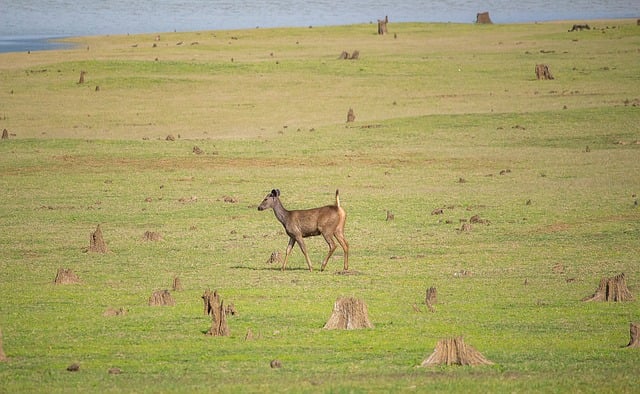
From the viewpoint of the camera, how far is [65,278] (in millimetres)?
18156

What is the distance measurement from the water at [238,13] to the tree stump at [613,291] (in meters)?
79.5

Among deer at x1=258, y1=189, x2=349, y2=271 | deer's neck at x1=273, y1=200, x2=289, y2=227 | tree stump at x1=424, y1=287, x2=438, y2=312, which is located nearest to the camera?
tree stump at x1=424, y1=287, x2=438, y2=312

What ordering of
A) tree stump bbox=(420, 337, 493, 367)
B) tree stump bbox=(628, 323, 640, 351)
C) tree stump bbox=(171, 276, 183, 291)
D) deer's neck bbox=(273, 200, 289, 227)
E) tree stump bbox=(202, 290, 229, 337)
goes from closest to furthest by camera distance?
1. tree stump bbox=(420, 337, 493, 367)
2. tree stump bbox=(628, 323, 640, 351)
3. tree stump bbox=(202, 290, 229, 337)
4. tree stump bbox=(171, 276, 183, 291)
5. deer's neck bbox=(273, 200, 289, 227)

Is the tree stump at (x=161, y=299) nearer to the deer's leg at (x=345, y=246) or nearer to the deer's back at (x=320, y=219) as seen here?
the deer's back at (x=320, y=219)

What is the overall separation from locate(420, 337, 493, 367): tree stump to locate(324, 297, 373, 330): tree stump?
2.25 metres

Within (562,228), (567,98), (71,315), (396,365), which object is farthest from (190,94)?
(396,365)

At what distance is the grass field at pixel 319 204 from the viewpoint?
12977 mm

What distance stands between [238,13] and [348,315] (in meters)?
132

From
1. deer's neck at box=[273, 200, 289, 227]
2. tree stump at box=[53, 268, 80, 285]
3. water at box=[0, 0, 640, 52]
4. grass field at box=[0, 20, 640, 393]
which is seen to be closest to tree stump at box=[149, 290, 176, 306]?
grass field at box=[0, 20, 640, 393]

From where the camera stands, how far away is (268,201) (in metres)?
20.1

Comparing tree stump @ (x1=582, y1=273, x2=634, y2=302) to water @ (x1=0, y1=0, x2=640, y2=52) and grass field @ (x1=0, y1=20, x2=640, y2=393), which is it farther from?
water @ (x1=0, y1=0, x2=640, y2=52)

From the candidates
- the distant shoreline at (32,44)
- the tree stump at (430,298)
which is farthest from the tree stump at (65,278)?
the distant shoreline at (32,44)

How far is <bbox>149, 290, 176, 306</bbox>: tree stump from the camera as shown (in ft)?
53.3

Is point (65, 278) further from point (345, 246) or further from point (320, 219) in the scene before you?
point (345, 246)
